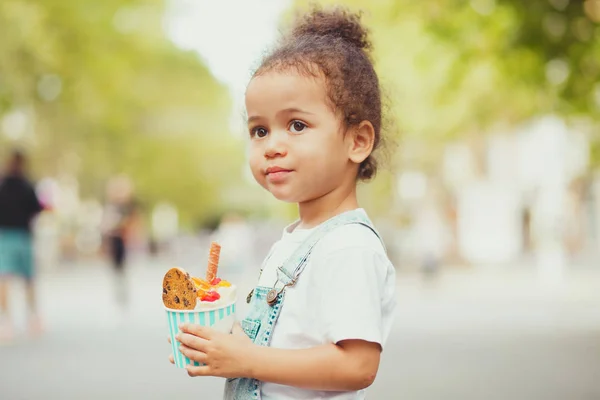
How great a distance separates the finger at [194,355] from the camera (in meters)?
1.79

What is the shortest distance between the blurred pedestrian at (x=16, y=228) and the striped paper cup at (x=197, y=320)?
7682 millimetres

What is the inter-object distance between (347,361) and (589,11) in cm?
853

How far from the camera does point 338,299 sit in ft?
5.86

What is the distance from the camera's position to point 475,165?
2661cm

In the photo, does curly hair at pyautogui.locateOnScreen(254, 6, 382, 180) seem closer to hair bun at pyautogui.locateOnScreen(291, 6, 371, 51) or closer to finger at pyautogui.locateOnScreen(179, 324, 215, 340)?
hair bun at pyautogui.locateOnScreen(291, 6, 371, 51)

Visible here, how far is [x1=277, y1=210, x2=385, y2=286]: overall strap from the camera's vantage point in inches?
75.9

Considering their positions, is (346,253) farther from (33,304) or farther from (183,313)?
(33,304)

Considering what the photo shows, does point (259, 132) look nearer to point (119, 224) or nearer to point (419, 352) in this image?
point (419, 352)

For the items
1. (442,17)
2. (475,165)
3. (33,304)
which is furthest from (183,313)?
(475,165)

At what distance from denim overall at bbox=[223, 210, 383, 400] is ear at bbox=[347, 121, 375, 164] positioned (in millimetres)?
143

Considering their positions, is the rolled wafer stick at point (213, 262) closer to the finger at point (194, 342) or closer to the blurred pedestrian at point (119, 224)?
the finger at point (194, 342)

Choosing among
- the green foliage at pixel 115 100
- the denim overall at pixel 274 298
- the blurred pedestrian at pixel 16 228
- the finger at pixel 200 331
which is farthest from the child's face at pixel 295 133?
the green foliage at pixel 115 100

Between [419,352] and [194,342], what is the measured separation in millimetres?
6643

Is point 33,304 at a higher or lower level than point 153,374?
higher
